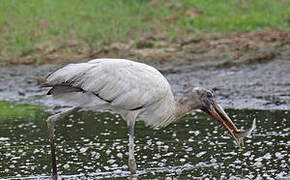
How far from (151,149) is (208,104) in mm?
1108

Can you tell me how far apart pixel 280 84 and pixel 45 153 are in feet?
15.3

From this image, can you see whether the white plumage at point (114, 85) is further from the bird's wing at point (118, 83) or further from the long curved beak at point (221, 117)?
the long curved beak at point (221, 117)

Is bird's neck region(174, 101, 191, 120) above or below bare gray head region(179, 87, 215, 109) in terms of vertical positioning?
below

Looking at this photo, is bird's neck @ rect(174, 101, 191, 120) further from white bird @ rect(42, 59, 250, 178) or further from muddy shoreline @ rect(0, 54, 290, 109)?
muddy shoreline @ rect(0, 54, 290, 109)

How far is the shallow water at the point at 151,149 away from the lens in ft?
23.7

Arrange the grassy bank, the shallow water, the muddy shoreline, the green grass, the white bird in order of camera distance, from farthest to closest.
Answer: the grassy bank < the muddy shoreline < the green grass < the shallow water < the white bird

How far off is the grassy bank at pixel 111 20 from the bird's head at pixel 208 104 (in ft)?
21.6

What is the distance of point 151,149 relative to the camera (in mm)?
8203

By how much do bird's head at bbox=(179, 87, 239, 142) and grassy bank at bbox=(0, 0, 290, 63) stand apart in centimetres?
660

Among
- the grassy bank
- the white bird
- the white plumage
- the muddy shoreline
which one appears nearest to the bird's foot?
the white bird

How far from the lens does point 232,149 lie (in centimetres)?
803

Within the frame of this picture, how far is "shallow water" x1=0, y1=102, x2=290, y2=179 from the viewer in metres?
7.23

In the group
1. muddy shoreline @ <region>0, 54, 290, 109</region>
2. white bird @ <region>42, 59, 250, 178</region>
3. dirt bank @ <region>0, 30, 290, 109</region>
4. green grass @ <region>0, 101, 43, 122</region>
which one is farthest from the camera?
dirt bank @ <region>0, 30, 290, 109</region>

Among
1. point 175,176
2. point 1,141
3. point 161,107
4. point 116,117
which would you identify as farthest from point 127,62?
point 116,117
